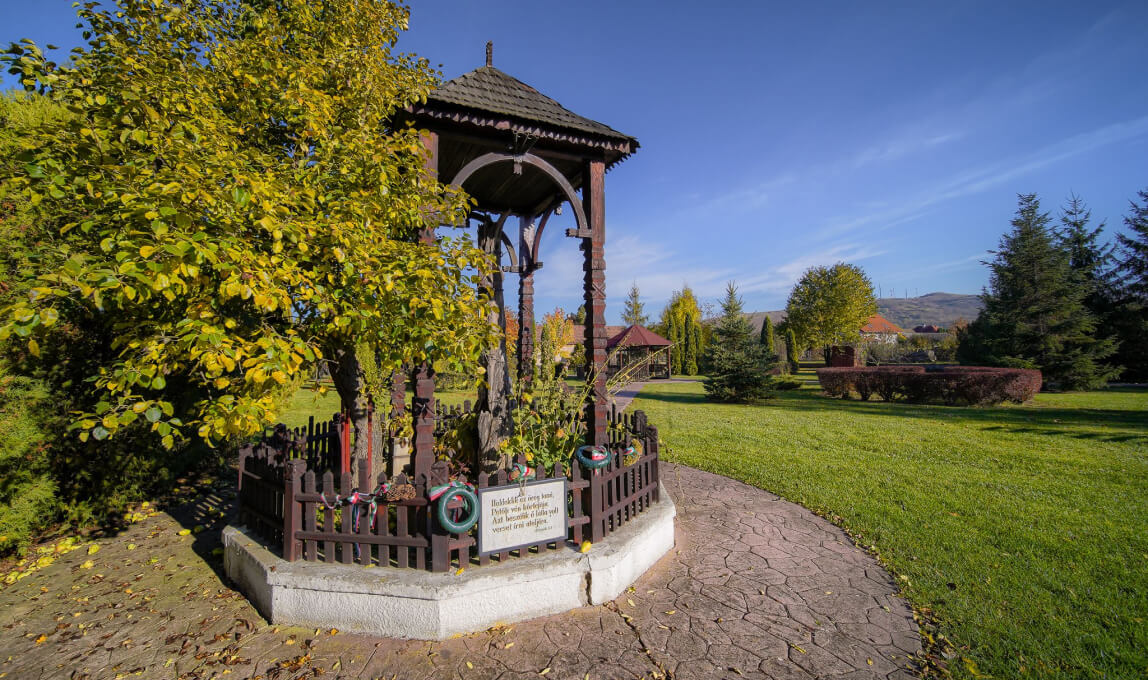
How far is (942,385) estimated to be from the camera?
16625 millimetres

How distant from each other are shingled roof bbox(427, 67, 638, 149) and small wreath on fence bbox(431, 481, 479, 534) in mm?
3936

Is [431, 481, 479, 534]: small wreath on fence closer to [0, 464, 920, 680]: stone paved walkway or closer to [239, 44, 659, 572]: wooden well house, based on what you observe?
[239, 44, 659, 572]: wooden well house

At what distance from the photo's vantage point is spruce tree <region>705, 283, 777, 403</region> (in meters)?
17.5

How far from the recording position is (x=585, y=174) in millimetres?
5969

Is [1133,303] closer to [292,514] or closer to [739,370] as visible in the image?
[739,370]

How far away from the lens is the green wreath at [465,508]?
11.3 feet

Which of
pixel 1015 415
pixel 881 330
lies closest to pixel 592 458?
pixel 1015 415

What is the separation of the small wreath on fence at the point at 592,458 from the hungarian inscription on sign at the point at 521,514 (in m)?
0.30

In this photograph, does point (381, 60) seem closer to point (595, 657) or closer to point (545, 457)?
point (545, 457)

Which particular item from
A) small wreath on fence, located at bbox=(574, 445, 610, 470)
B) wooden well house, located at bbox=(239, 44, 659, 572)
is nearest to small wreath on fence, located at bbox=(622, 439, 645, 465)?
wooden well house, located at bbox=(239, 44, 659, 572)

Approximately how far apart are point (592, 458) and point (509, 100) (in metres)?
4.30

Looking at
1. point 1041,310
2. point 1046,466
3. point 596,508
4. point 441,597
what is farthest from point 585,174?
point 1041,310

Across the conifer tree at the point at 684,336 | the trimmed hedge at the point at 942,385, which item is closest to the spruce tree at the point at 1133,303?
the trimmed hedge at the point at 942,385

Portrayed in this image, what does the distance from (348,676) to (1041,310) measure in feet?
99.2
